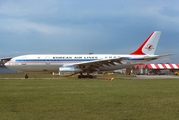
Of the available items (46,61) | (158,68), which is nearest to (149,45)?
(46,61)

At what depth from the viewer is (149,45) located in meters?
42.1

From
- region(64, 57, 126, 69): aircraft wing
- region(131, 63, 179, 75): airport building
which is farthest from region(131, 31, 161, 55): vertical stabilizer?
region(131, 63, 179, 75): airport building

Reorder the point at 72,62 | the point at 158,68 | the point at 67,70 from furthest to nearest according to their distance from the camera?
the point at 158,68
the point at 72,62
the point at 67,70

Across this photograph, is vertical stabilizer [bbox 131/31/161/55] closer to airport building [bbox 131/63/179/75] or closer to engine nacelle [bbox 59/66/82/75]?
engine nacelle [bbox 59/66/82/75]

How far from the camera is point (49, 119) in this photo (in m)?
7.50

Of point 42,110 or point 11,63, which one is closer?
point 42,110

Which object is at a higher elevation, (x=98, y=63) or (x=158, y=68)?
(x=158, y=68)

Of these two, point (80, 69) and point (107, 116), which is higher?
point (80, 69)

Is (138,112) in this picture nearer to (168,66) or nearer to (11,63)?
(11,63)

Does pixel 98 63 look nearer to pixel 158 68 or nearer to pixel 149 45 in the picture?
pixel 149 45

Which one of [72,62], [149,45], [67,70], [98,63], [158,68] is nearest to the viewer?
[67,70]

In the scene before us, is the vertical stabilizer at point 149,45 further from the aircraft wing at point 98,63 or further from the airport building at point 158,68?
the airport building at point 158,68

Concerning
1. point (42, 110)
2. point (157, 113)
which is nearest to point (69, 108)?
point (42, 110)

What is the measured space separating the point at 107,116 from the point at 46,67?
32.4 meters
